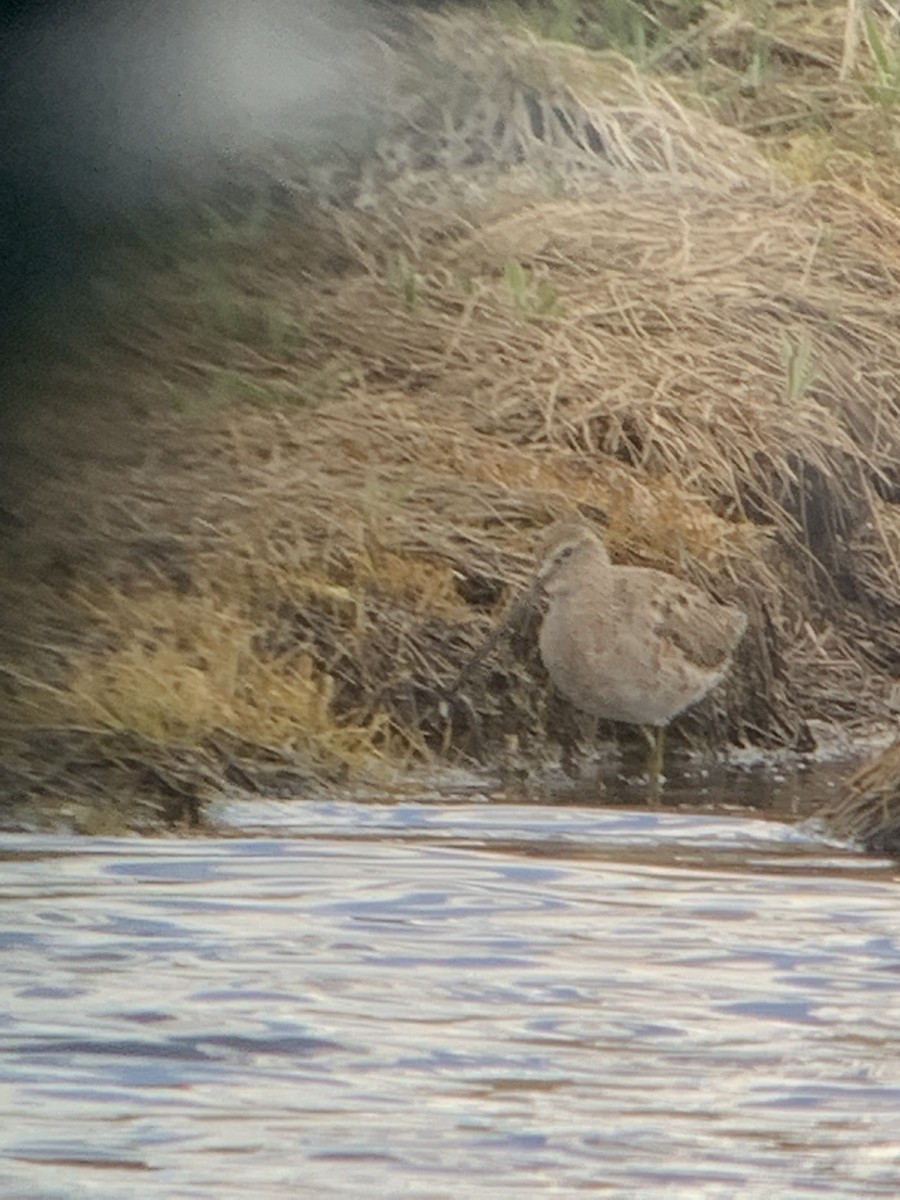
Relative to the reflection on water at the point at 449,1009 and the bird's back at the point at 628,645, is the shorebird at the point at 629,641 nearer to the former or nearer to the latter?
the bird's back at the point at 628,645

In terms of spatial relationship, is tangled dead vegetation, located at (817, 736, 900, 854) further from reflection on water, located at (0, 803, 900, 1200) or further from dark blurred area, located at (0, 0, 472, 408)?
dark blurred area, located at (0, 0, 472, 408)

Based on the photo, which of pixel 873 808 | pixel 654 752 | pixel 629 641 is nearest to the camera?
pixel 873 808

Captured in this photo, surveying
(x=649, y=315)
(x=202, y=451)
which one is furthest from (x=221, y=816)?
(x=649, y=315)

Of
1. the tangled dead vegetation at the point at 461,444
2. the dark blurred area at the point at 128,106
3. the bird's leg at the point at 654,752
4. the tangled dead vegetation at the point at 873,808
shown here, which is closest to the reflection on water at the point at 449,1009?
the tangled dead vegetation at the point at 873,808

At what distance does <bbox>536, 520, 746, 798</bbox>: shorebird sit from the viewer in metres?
4.98

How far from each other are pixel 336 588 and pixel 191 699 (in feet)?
1.75

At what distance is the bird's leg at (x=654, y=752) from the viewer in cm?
496

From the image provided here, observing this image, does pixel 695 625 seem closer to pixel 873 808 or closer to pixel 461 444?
pixel 873 808

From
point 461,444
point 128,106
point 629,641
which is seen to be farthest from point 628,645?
point 128,106

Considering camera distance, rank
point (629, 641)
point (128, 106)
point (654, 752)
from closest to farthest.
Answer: point (629, 641) → point (654, 752) → point (128, 106)

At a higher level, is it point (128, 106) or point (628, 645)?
point (128, 106)

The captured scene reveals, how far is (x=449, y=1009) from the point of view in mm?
3496

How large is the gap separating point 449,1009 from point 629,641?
156cm

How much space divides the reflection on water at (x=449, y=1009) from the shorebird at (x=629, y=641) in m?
0.42
